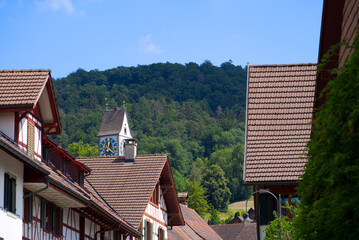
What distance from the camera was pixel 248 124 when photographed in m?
21.7

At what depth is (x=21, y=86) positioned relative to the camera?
21.7 meters

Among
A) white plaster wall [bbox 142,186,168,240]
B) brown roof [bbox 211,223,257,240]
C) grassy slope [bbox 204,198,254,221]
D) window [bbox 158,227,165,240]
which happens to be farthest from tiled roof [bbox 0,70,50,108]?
grassy slope [bbox 204,198,254,221]

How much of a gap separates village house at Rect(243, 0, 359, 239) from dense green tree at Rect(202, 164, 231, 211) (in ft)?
431

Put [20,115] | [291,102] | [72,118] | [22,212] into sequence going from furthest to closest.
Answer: [72,118] → [291,102] → [20,115] → [22,212]

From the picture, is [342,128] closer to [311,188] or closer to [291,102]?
[311,188]

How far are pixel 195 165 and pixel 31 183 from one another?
16472 centimetres

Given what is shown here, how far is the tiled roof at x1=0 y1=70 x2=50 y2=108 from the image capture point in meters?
20.9

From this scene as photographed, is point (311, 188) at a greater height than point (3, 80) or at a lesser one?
lesser

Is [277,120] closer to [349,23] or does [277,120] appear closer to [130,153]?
[349,23]

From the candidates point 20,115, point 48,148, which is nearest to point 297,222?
point 20,115

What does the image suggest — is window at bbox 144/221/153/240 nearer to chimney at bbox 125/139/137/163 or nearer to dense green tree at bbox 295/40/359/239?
chimney at bbox 125/139/137/163

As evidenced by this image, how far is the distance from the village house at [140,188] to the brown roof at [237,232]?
50.4 meters

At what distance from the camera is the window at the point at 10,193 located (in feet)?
60.4

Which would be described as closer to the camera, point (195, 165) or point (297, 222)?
point (297, 222)
